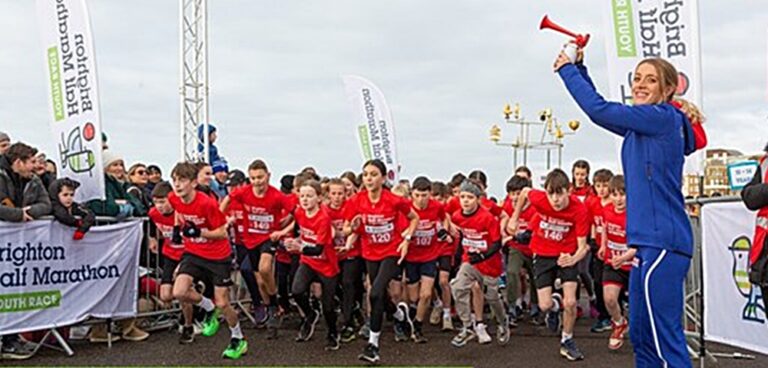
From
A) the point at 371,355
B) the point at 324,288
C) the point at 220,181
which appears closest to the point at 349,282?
the point at 324,288

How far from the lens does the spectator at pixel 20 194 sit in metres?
7.36

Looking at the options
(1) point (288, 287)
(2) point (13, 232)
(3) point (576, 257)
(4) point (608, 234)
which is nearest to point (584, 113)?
(3) point (576, 257)

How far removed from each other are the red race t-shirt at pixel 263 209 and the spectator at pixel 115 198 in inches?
50.7

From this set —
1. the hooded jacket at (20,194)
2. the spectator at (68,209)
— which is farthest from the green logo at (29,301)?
the hooded jacket at (20,194)

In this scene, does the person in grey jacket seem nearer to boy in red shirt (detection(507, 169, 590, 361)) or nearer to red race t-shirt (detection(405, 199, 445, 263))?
red race t-shirt (detection(405, 199, 445, 263))

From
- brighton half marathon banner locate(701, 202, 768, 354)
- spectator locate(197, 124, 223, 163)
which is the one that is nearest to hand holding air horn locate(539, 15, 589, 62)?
brighton half marathon banner locate(701, 202, 768, 354)

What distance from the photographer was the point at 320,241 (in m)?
8.34

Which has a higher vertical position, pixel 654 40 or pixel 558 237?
pixel 654 40

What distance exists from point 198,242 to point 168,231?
0.66 m

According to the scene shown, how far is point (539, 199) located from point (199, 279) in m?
3.76

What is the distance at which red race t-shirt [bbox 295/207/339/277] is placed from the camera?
8.33m

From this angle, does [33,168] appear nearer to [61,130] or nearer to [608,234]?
[61,130]

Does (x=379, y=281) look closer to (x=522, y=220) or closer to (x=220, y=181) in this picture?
(x=522, y=220)

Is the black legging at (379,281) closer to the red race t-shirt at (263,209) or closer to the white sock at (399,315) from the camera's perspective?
the white sock at (399,315)
